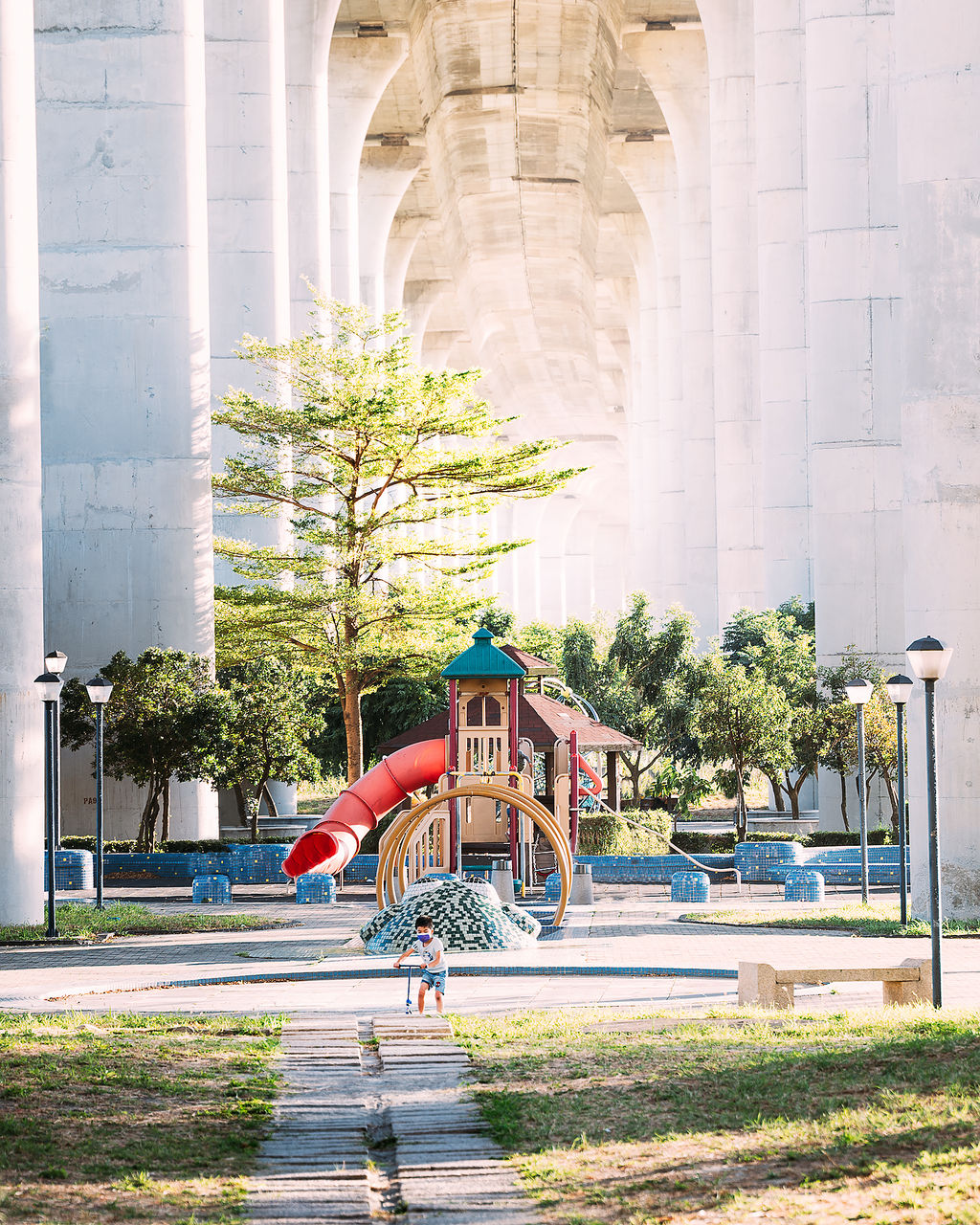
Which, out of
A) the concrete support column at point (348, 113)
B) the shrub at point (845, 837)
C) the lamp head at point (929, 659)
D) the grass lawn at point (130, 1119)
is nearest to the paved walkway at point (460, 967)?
the grass lawn at point (130, 1119)

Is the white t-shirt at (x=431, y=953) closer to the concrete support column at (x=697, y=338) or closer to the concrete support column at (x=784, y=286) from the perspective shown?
the concrete support column at (x=784, y=286)

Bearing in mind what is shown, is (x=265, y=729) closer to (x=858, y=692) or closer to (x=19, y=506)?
(x=19, y=506)

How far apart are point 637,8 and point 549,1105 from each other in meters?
52.5

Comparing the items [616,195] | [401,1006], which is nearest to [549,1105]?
[401,1006]

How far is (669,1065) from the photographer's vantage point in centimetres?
1043

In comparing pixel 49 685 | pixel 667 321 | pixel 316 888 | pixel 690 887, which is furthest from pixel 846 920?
pixel 667 321

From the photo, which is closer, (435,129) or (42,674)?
(42,674)

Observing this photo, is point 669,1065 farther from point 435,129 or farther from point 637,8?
point 435,129

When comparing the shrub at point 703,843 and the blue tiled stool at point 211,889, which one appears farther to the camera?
the shrub at point 703,843

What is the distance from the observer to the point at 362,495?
111 feet

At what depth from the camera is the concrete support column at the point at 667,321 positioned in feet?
237

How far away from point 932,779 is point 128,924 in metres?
11.6

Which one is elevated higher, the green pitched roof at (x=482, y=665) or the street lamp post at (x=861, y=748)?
the green pitched roof at (x=482, y=665)

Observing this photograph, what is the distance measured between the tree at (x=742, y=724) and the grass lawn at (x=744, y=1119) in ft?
65.7
